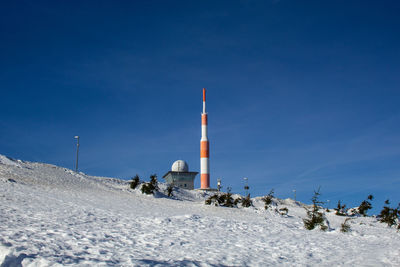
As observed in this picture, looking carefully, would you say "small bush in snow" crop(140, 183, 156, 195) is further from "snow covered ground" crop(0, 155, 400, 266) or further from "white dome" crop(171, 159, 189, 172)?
"white dome" crop(171, 159, 189, 172)

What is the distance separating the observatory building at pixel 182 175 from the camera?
53906 millimetres

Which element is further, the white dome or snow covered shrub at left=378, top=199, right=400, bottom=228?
the white dome

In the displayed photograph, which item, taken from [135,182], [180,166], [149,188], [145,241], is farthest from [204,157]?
[145,241]

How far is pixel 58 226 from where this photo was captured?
10.5 metres

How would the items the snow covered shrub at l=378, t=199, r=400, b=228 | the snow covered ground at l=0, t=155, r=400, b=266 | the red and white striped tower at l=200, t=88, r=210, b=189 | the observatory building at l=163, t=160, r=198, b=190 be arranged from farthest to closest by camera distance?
the observatory building at l=163, t=160, r=198, b=190 < the red and white striped tower at l=200, t=88, r=210, b=189 < the snow covered shrub at l=378, t=199, r=400, b=228 < the snow covered ground at l=0, t=155, r=400, b=266

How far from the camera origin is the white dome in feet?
179

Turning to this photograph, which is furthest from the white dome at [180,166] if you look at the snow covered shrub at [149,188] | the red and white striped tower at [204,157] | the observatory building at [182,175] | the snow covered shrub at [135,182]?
the snow covered shrub at [149,188]

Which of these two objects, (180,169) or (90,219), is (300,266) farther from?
(180,169)

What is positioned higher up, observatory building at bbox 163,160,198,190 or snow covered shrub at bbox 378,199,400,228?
observatory building at bbox 163,160,198,190

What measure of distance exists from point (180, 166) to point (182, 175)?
4.59ft

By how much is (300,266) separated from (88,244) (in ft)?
16.7

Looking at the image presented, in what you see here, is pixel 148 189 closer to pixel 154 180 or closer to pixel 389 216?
pixel 154 180

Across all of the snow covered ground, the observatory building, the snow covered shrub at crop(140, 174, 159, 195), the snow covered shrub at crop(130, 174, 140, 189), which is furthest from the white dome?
the snow covered ground

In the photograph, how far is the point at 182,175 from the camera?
54.2 metres
